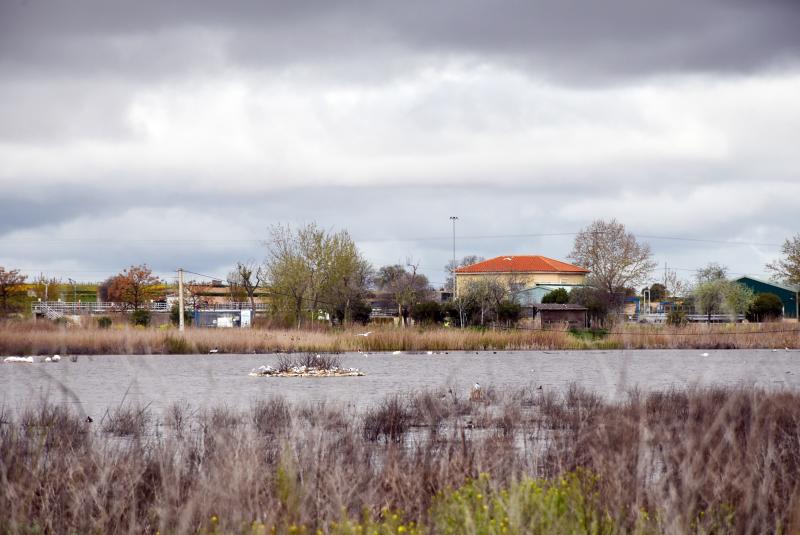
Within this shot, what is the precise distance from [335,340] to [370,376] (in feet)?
37.7

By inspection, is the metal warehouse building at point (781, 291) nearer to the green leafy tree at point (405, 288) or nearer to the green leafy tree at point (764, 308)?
the green leafy tree at point (764, 308)

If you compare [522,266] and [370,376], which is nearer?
[370,376]

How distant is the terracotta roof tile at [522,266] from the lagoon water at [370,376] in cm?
6289

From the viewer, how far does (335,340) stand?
44188 mm

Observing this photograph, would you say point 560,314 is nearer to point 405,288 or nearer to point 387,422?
point 405,288

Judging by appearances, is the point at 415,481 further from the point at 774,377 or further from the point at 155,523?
the point at 774,377

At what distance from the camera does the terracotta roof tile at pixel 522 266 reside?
115 metres

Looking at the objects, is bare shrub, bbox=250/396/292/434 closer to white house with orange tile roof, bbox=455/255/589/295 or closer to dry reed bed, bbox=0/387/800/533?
dry reed bed, bbox=0/387/800/533

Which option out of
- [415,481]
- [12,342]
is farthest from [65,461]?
[12,342]

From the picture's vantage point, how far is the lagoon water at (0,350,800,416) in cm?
2356

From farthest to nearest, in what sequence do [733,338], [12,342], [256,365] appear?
[733,338] < [12,342] < [256,365]

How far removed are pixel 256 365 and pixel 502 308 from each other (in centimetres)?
2939

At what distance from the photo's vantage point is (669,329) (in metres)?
49.0

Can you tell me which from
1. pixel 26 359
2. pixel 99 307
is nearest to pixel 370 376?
pixel 26 359
